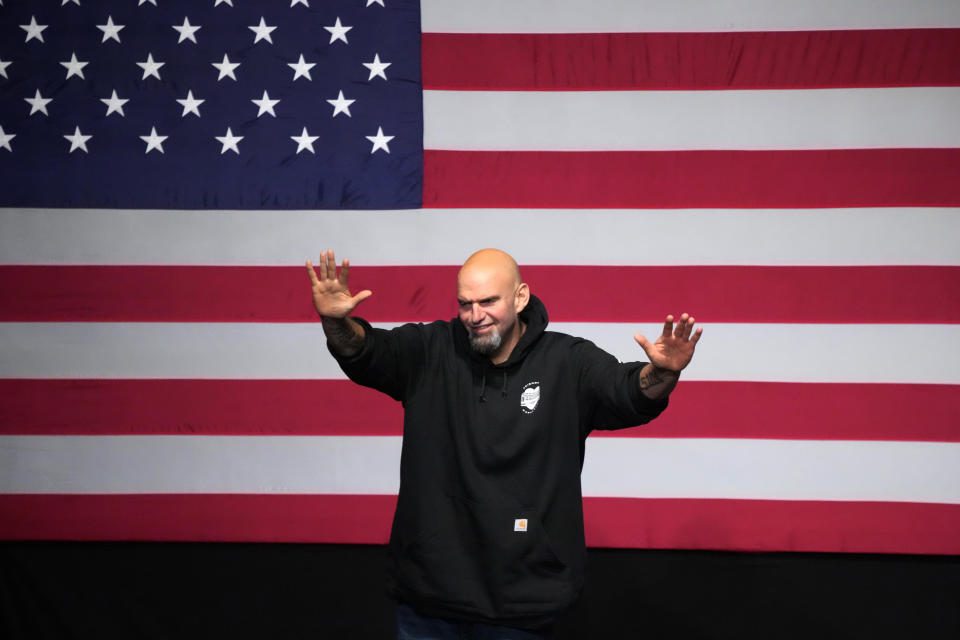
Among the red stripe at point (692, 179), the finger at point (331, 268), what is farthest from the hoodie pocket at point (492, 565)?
the red stripe at point (692, 179)

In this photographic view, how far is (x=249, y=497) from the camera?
2953 mm

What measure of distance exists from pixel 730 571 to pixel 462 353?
5.01 ft

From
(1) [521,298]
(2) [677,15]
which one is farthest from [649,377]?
(2) [677,15]

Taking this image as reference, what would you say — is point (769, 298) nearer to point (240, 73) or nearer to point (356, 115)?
point (356, 115)

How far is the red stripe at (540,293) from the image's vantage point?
2857 millimetres

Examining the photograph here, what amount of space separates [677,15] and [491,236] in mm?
1009

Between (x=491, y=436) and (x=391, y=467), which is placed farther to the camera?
(x=391, y=467)

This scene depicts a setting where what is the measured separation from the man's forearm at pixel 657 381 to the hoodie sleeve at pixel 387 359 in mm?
548

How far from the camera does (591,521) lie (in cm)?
290

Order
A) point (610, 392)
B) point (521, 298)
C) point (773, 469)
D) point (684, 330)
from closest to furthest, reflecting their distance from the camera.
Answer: point (684, 330) → point (610, 392) → point (521, 298) → point (773, 469)

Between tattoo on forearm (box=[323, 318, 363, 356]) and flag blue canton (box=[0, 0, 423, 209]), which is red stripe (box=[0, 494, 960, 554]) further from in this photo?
tattoo on forearm (box=[323, 318, 363, 356])

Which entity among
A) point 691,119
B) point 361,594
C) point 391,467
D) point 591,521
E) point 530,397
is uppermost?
point 691,119

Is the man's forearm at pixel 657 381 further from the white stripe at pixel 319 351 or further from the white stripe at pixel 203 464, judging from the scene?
the white stripe at pixel 203 464

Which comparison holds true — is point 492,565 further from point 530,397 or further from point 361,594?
point 361,594
